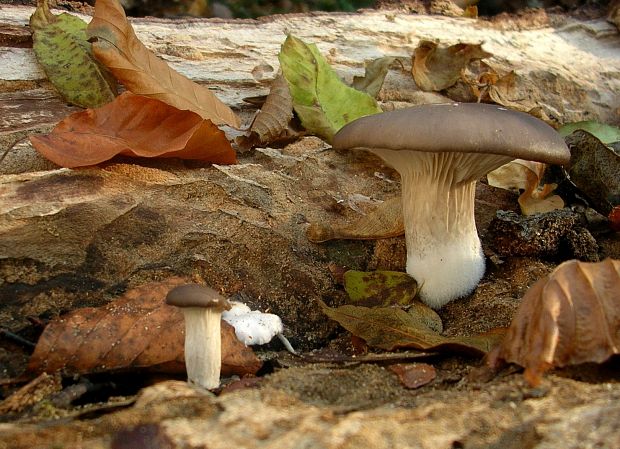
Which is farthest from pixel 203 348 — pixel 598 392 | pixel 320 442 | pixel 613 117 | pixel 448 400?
pixel 613 117

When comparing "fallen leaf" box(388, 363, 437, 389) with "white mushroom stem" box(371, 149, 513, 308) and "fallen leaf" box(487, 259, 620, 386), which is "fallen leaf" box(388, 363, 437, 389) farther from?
"white mushroom stem" box(371, 149, 513, 308)

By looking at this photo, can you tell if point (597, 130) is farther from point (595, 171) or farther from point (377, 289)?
point (377, 289)

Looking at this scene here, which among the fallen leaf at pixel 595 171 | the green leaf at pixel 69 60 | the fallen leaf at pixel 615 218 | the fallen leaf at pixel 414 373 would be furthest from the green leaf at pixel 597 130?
the green leaf at pixel 69 60

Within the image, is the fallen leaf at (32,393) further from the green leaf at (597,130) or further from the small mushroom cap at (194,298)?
the green leaf at (597,130)

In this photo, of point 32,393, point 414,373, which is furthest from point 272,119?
point 32,393

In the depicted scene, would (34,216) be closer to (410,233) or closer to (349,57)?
(410,233)

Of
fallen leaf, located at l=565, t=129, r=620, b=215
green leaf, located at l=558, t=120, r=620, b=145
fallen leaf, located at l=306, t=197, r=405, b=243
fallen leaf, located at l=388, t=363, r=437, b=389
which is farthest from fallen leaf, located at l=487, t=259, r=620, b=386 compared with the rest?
green leaf, located at l=558, t=120, r=620, b=145
